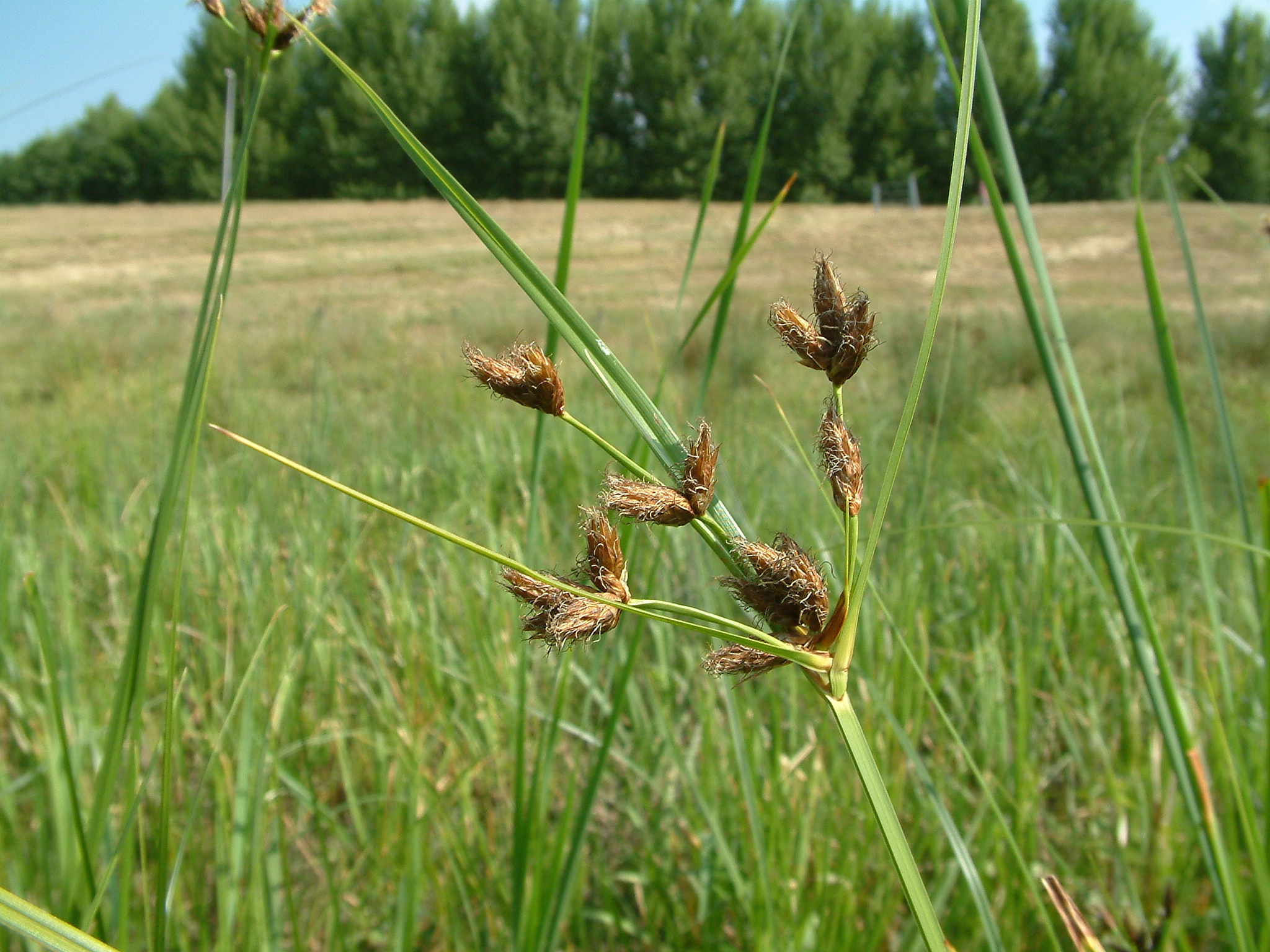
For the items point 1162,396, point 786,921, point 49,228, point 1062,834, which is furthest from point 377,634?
point 49,228

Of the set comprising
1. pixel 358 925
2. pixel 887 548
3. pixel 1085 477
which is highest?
pixel 1085 477

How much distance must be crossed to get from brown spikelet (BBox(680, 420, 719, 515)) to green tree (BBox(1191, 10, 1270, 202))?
23.7 meters

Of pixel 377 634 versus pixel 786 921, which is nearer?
pixel 786 921

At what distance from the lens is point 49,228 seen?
1037 centimetres

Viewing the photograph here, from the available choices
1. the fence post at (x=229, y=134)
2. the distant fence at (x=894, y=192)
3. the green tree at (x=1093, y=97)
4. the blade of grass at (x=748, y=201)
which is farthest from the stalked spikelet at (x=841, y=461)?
the green tree at (x=1093, y=97)

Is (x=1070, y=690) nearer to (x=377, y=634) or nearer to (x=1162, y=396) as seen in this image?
(x=377, y=634)

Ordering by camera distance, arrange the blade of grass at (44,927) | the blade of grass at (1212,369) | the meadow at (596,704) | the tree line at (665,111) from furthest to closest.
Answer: the tree line at (665,111), the meadow at (596,704), the blade of grass at (1212,369), the blade of grass at (44,927)

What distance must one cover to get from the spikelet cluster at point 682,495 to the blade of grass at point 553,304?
0.04 feet

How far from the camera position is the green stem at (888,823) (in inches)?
6.9

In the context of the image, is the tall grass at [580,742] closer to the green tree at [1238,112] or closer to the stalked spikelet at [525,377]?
the stalked spikelet at [525,377]

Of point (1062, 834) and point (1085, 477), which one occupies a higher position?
point (1085, 477)

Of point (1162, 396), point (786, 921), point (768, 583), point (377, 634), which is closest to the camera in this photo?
point (768, 583)

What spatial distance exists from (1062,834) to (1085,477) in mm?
513

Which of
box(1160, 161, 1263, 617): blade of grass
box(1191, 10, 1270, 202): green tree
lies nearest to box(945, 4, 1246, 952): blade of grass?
box(1160, 161, 1263, 617): blade of grass
